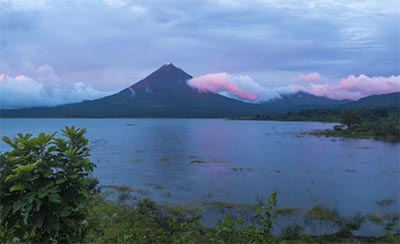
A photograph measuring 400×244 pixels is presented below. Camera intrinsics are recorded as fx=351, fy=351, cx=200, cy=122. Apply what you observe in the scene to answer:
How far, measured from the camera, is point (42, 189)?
2752 mm

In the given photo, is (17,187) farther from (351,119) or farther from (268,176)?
(351,119)

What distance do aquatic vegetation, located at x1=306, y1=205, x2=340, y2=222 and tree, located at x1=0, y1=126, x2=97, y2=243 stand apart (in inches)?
423

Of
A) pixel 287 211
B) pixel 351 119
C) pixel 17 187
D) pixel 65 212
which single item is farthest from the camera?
pixel 351 119

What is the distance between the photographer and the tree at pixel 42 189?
2760mm

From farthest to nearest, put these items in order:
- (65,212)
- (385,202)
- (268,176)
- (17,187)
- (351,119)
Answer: (351,119) → (268,176) → (385,202) → (65,212) → (17,187)

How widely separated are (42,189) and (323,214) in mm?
11568

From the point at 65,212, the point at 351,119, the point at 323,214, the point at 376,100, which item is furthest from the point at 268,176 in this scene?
the point at 376,100

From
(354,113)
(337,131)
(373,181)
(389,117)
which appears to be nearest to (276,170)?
(373,181)

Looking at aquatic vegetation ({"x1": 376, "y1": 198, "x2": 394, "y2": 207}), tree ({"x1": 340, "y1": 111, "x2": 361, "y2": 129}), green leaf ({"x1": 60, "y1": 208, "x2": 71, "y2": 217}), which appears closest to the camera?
green leaf ({"x1": 60, "y1": 208, "x2": 71, "y2": 217})

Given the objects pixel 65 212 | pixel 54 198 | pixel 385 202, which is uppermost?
pixel 54 198

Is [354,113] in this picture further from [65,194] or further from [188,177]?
[65,194]

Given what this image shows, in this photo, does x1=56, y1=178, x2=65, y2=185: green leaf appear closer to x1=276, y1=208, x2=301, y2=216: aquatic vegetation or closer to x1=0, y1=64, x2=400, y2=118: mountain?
x1=276, y1=208, x2=301, y2=216: aquatic vegetation

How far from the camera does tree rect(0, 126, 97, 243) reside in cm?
276

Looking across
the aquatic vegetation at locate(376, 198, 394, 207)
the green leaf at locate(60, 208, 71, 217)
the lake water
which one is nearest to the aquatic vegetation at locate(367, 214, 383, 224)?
the lake water
